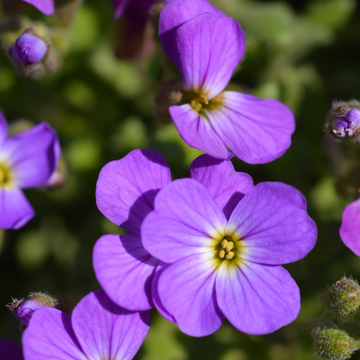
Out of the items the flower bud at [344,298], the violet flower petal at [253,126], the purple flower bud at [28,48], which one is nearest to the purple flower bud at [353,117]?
the violet flower petal at [253,126]

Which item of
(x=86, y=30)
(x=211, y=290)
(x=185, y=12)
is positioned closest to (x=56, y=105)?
(x=86, y=30)

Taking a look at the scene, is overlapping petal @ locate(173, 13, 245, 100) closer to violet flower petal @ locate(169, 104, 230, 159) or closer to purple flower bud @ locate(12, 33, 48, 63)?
violet flower petal @ locate(169, 104, 230, 159)

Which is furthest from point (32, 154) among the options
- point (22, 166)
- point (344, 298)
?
point (344, 298)

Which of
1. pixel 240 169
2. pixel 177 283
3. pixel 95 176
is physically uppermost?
pixel 177 283

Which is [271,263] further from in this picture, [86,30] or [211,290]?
[86,30]

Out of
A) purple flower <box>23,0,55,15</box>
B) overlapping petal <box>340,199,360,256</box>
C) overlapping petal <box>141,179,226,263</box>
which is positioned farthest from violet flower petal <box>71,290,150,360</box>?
purple flower <box>23,0,55,15</box>

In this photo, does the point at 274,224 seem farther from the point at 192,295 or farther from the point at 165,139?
the point at 165,139
